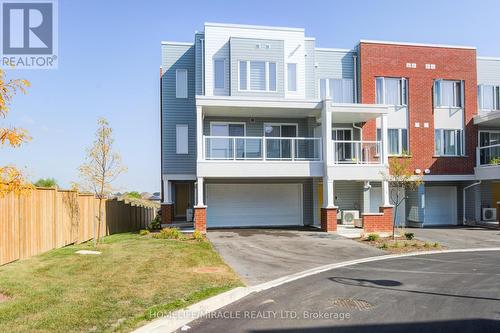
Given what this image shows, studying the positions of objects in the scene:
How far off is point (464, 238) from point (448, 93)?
10.4 m

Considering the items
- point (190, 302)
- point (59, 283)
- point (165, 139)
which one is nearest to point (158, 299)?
point (190, 302)

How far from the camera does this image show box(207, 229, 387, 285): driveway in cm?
1078

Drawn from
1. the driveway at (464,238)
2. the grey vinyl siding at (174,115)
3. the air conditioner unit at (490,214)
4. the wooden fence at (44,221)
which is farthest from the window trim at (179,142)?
the air conditioner unit at (490,214)

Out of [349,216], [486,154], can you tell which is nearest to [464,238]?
[349,216]

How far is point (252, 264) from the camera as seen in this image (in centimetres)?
1143

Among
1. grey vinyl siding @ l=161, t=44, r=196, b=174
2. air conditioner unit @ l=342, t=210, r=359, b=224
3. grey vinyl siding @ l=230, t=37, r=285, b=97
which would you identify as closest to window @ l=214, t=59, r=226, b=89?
grey vinyl siding @ l=230, t=37, r=285, b=97

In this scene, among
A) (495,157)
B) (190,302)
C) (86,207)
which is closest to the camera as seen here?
(190,302)

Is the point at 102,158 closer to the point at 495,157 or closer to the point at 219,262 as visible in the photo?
the point at 219,262

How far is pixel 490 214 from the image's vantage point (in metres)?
23.3

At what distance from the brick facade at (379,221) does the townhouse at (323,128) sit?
2.6 inches

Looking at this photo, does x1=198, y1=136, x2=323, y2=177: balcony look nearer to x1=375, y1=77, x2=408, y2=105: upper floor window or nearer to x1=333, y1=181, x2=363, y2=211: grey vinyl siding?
x1=333, y1=181, x2=363, y2=211: grey vinyl siding

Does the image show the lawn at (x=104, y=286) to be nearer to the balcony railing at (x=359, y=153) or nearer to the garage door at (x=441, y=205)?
the balcony railing at (x=359, y=153)

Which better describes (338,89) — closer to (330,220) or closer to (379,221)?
(379,221)

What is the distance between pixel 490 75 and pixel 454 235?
12255 mm
